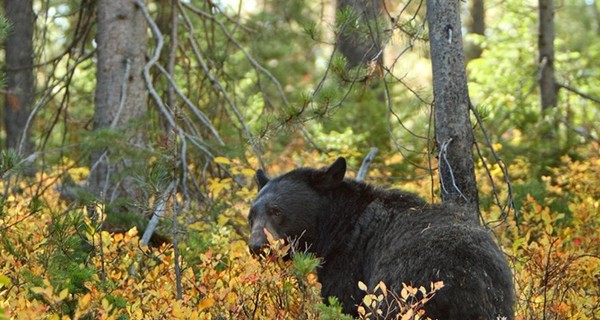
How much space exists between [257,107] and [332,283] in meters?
8.44

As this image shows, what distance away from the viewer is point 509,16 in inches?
568

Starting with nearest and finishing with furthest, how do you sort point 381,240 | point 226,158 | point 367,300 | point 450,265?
point 367,300 < point 450,265 < point 381,240 < point 226,158

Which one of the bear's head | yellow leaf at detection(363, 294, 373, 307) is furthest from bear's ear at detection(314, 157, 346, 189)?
yellow leaf at detection(363, 294, 373, 307)

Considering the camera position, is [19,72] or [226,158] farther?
[19,72]

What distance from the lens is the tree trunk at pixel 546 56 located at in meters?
11.9


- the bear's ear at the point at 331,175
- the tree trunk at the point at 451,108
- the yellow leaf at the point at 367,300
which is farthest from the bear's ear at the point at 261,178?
the yellow leaf at the point at 367,300

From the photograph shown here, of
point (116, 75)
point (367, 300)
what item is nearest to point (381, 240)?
point (367, 300)

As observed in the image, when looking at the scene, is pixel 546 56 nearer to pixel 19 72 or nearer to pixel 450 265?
pixel 19 72

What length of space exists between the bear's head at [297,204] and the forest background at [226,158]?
1.05 ft

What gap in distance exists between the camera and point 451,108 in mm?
5988

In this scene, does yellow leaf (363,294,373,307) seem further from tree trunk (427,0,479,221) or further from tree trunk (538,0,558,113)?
tree trunk (538,0,558,113)

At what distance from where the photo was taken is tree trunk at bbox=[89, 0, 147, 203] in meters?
8.91

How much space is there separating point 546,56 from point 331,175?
6867 millimetres

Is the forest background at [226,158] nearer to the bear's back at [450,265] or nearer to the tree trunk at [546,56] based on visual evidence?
the tree trunk at [546,56]
